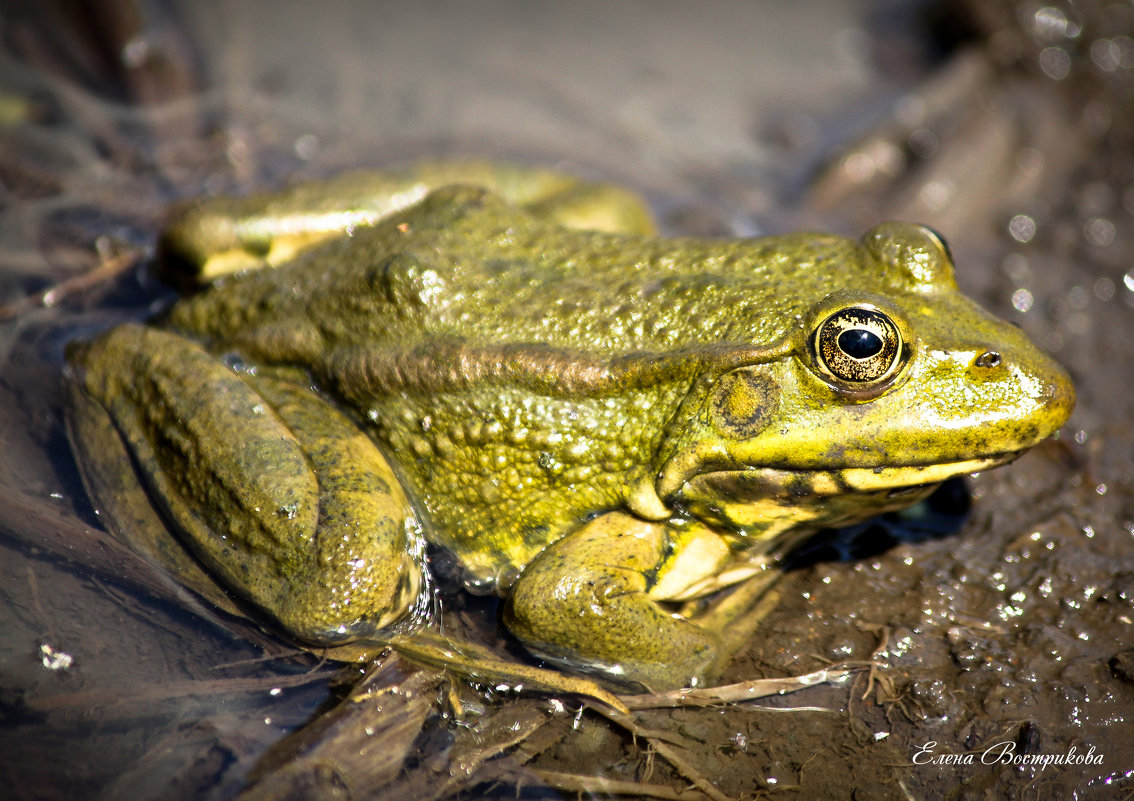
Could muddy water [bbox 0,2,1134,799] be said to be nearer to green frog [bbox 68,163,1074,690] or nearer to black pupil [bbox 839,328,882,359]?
green frog [bbox 68,163,1074,690]

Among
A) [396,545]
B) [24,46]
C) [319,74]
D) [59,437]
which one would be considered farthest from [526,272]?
[24,46]

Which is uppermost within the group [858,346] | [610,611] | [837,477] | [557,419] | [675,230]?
[858,346]

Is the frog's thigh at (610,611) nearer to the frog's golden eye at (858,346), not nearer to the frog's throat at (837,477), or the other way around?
the frog's throat at (837,477)

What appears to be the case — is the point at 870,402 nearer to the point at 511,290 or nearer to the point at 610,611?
the point at 610,611

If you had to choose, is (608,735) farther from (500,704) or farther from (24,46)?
(24,46)

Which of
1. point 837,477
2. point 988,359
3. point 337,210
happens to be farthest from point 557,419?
point 337,210

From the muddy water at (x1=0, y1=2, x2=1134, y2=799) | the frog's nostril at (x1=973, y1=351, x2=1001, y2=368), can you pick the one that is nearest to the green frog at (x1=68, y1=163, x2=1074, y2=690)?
the frog's nostril at (x1=973, y1=351, x2=1001, y2=368)

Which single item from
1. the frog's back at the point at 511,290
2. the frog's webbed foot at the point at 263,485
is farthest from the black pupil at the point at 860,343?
the frog's webbed foot at the point at 263,485
